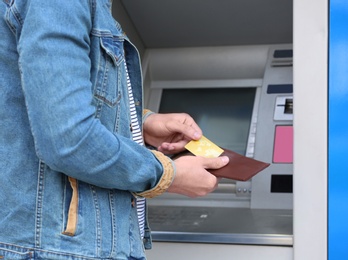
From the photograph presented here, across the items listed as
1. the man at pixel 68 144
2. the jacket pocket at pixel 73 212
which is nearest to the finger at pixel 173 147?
the man at pixel 68 144

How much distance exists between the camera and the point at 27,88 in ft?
2.93

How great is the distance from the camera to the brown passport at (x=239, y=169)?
1.20 m

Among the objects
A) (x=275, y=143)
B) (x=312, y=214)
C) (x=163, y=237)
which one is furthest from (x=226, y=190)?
(x=312, y=214)

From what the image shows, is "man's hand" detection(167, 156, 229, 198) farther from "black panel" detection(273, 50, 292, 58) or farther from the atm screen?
"black panel" detection(273, 50, 292, 58)

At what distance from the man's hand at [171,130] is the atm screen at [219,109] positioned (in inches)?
37.2

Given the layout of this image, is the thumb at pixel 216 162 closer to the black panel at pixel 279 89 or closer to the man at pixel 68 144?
the man at pixel 68 144

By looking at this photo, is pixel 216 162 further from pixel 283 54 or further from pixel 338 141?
pixel 283 54

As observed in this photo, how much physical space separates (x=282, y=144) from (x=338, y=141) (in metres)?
0.71

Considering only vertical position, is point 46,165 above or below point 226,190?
below

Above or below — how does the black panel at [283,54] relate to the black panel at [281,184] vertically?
above

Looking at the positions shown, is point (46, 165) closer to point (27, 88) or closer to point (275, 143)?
point (27, 88)

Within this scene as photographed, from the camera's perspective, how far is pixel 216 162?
1.20 m

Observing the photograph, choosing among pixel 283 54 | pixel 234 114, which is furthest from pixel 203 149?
pixel 283 54

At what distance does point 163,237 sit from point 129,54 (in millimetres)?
737
